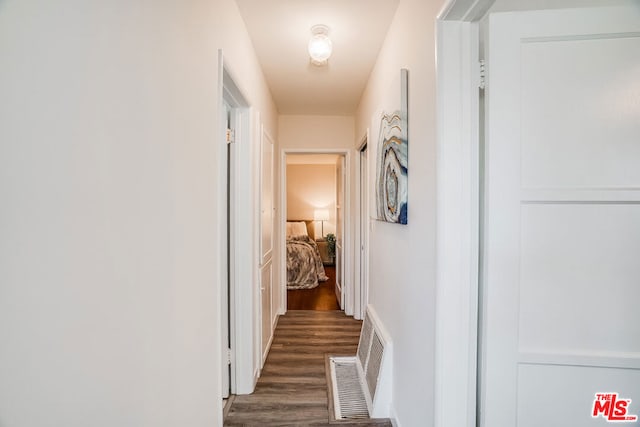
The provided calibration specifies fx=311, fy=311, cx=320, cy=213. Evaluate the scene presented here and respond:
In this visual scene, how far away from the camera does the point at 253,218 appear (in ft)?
7.45

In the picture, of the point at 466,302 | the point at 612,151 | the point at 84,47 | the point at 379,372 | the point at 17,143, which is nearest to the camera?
the point at 17,143

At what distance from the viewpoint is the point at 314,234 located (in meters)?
7.48

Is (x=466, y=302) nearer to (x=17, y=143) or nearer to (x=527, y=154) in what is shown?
(x=527, y=154)

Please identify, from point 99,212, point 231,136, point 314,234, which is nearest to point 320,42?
point 231,136

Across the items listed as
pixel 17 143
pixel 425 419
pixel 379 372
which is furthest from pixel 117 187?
pixel 379 372

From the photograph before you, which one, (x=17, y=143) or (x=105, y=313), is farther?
(x=105, y=313)

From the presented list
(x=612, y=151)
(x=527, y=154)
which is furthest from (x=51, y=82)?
(x=612, y=151)

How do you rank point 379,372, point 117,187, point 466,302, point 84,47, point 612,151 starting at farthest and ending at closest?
point 379,372 → point 466,302 → point 612,151 → point 117,187 → point 84,47

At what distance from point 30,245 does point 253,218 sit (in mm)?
1753

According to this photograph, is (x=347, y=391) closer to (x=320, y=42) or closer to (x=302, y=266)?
(x=320, y=42)

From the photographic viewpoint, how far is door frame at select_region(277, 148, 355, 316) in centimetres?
379

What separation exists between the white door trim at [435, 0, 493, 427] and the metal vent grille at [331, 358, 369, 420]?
100cm

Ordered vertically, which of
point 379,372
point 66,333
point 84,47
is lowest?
point 379,372

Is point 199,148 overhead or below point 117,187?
overhead
